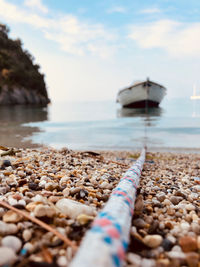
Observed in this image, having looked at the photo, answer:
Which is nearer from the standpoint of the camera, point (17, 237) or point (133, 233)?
point (17, 237)

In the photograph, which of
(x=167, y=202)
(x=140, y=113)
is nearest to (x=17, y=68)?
(x=140, y=113)

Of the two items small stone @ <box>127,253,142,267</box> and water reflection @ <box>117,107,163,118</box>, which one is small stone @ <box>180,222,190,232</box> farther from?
water reflection @ <box>117,107,163,118</box>

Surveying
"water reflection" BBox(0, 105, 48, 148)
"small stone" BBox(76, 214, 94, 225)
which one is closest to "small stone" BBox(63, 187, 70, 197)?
"small stone" BBox(76, 214, 94, 225)

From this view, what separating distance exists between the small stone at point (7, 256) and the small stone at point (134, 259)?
673 millimetres

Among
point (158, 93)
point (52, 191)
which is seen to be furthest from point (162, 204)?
point (158, 93)

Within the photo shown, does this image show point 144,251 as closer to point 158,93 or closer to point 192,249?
point 192,249

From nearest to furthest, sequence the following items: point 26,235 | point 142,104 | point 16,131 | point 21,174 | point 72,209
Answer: point 26,235 → point 72,209 → point 21,174 → point 16,131 → point 142,104

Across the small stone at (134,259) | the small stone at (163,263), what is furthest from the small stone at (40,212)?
the small stone at (163,263)

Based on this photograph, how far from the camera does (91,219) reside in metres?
1.61

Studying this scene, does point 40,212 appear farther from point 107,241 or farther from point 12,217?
point 107,241

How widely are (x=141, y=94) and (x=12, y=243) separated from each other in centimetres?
3710

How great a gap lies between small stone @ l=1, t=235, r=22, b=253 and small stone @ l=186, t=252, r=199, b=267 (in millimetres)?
1054

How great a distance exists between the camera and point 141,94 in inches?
1447

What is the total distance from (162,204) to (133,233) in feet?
2.75
